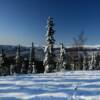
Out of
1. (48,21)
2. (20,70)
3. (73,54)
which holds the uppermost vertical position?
(48,21)

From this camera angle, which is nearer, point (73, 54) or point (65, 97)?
point (65, 97)

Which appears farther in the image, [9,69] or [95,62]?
[95,62]

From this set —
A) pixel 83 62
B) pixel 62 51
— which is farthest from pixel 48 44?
pixel 83 62

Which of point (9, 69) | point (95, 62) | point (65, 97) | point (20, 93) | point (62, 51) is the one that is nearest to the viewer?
point (65, 97)

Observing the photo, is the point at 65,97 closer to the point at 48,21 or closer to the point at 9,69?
the point at 48,21

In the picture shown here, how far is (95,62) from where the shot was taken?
10125cm

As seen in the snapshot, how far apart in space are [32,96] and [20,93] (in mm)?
910

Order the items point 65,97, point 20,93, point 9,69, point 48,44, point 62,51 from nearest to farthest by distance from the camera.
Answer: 1. point 65,97
2. point 20,93
3. point 48,44
4. point 62,51
5. point 9,69

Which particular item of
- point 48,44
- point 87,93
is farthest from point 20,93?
point 48,44

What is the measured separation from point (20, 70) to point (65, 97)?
82.9 meters

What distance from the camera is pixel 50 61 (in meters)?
58.7

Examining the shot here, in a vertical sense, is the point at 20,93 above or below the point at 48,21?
below

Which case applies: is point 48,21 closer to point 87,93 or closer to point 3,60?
point 3,60

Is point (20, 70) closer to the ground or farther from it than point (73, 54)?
closer to the ground
